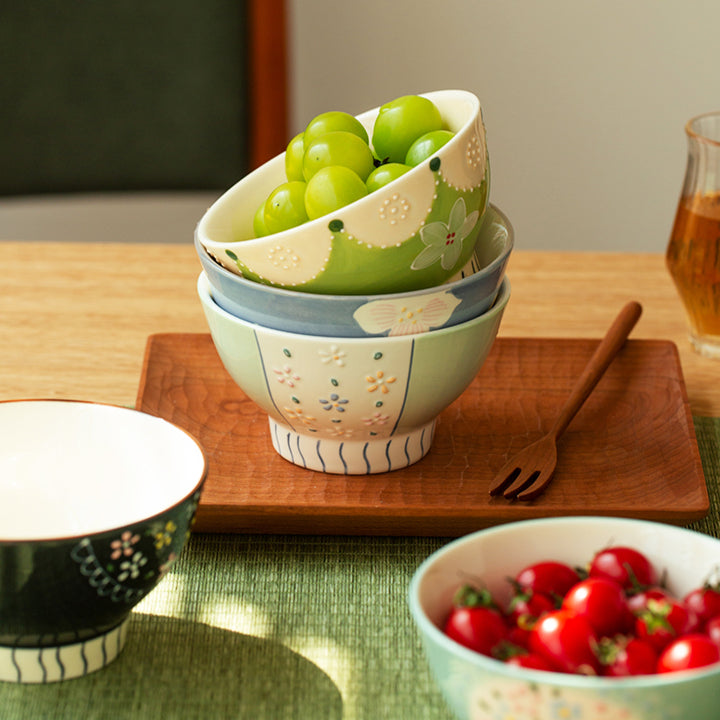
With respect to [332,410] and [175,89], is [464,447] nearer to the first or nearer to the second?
[332,410]

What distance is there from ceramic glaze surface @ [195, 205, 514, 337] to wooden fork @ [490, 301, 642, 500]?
11cm

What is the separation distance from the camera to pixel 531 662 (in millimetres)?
427

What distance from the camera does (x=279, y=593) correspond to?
2.00 feet

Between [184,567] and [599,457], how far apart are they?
11.8 inches

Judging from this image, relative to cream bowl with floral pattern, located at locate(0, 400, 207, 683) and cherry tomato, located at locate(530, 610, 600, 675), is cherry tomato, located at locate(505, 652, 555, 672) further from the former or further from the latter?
cream bowl with floral pattern, located at locate(0, 400, 207, 683)

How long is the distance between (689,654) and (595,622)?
0.14 feet

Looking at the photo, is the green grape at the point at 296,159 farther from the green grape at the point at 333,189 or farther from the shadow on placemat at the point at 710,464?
the shadow on placemat at the point at 710,464

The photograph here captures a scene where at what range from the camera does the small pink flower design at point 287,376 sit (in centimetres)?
65

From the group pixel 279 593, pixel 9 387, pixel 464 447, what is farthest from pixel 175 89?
pixel 279 593

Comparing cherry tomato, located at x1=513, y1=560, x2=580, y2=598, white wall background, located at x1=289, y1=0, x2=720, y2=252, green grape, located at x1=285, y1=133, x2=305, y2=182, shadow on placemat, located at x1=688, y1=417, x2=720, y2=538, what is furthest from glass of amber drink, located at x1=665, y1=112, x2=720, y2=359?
white wall background, located at x1=289, y1=0, x2=720, y2=252

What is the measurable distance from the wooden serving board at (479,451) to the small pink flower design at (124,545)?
16 cm

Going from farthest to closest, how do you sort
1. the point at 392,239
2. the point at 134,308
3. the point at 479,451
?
1. the point at 134,308
2. the point at 479,451
3. the point at 392,239

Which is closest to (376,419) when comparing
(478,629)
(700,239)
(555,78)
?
(478,629)

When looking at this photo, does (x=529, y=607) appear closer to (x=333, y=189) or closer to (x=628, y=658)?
(x=628, y=658)
